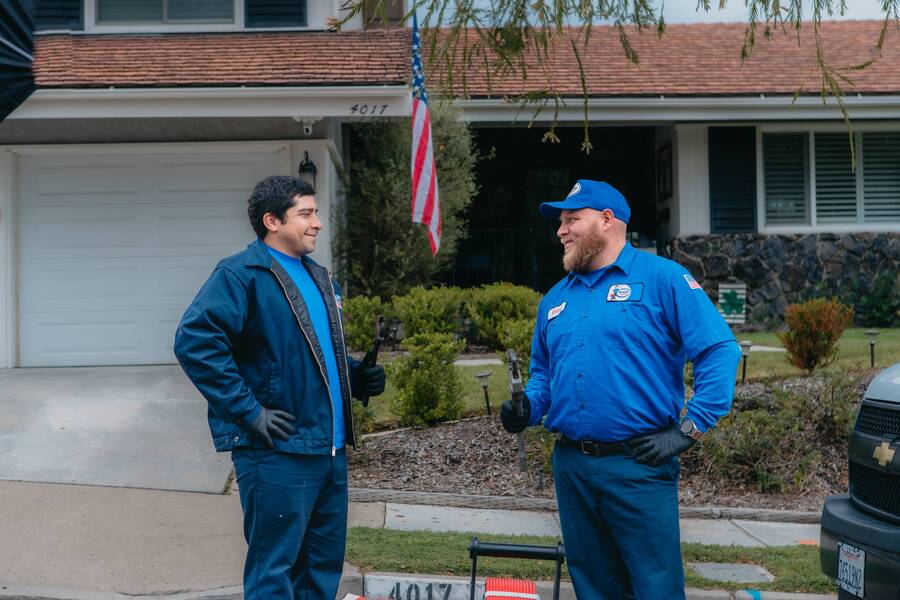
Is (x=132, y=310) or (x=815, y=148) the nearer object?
(x=132, y=310)

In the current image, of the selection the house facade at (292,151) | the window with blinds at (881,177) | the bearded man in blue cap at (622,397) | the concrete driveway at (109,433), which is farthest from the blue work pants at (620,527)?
the window with blinds at (881,177)

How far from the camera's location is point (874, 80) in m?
15.5

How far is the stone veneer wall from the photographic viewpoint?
15.6m

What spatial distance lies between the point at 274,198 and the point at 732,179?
1295 centimetres

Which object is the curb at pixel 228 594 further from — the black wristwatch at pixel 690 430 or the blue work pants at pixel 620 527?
the black wristwatch at pixel 690 430

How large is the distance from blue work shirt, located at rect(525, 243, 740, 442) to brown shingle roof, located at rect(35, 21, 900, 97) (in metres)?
4.06

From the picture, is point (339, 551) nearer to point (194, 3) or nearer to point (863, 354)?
point (863, 354)

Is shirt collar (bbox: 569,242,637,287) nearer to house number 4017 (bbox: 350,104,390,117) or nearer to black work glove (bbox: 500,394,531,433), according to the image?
black work glove (bbox: 500,394,531,433)

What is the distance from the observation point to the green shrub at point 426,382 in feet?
28.6

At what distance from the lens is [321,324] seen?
415 cm

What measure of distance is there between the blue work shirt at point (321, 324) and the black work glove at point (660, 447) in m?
1.24

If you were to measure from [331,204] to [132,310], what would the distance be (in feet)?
9.54

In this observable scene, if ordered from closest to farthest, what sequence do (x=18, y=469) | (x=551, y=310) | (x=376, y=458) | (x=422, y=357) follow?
(x=551, y=310) → (x=18, y=469) → (x=376, y=458) → (x=422, y=357)

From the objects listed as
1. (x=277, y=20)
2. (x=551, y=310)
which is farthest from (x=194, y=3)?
(x=551, y=310)
